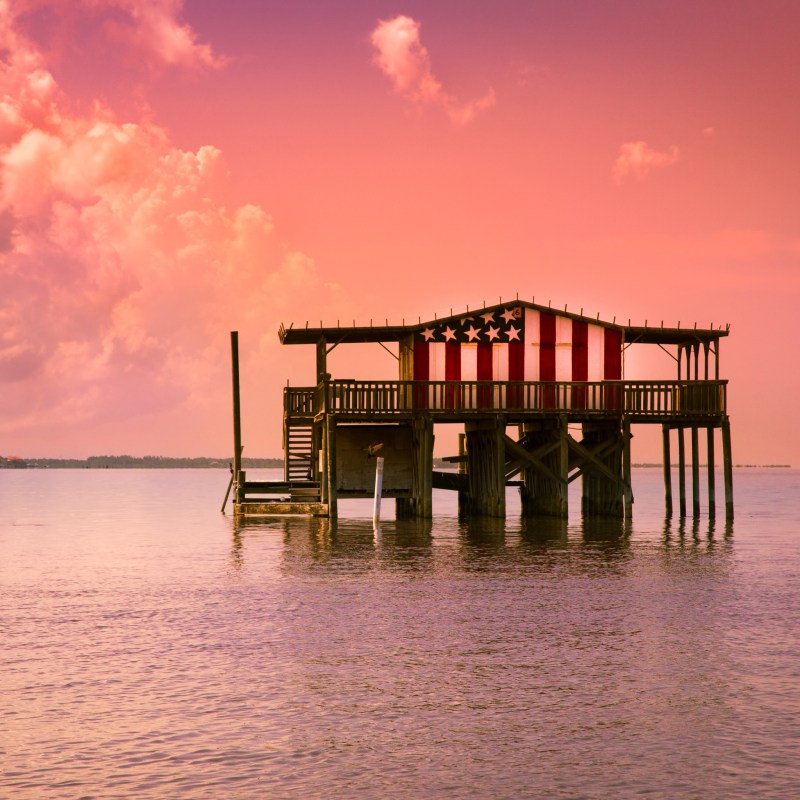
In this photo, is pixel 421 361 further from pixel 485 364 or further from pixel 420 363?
pixel 485 364

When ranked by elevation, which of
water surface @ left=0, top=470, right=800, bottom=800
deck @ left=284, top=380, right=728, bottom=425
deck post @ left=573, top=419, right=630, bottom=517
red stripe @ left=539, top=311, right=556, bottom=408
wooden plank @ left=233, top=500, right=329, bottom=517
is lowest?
water surface @ left=0, top=470, right=800, bottom=800

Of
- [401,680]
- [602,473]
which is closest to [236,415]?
[602,473]

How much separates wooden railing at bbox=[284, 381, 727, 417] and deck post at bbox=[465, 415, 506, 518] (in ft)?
3.27

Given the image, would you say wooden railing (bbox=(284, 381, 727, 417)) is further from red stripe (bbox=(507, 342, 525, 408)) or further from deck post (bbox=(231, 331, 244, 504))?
deck post (bbox=(231, 331, 244, 504))

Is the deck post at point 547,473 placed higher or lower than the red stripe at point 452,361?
lower

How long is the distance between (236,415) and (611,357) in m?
13.9

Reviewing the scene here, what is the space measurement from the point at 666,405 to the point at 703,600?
64.5ft

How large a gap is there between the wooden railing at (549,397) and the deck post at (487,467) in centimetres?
100

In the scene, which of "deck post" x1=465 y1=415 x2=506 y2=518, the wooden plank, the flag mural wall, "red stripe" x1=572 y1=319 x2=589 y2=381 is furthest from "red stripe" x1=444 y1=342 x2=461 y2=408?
the wooden plank

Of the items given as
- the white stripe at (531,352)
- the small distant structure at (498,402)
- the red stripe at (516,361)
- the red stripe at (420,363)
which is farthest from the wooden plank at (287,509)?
the white stripe at (531,352)

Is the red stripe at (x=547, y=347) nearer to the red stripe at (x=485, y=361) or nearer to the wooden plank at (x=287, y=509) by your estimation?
the red stripe at (x=485, y=361)

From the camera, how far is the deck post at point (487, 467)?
123 ft

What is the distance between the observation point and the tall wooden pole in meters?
41.3

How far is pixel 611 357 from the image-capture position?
3859 centimetres
